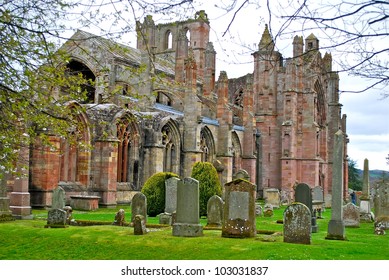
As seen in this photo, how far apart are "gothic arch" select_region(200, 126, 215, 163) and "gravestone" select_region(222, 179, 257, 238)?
24.4 m

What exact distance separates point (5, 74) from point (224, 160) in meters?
29.3

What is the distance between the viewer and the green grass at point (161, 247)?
35.8ft

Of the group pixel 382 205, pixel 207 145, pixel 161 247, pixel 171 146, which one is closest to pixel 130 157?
pixel 171 146

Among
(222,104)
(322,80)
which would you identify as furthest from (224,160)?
(322,80)

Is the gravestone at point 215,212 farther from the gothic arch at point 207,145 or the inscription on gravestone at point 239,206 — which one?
the gothic arch at point 207,145

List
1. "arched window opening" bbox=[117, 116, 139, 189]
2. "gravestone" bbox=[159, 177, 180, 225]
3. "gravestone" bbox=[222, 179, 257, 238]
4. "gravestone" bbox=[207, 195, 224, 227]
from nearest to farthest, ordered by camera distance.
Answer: "gravestone" bbox=[222, 179, 257, 238], "gravestone" bbox=[207, 195, 224, 227], "gravestone" bbox=[159, 177, 180, 225], "arched window opening" bbox=[117, 116, 139, 189]

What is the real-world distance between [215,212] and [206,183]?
20.4 feet

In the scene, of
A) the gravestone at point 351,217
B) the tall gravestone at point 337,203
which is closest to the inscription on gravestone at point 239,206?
the tall gravestone at point 337,203

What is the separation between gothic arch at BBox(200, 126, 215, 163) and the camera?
3784 centimetres

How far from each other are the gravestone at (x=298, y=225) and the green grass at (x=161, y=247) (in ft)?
0.90

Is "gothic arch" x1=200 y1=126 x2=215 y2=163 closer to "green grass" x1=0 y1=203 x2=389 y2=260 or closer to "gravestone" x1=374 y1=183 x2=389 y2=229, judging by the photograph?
"gravestone" x1=374 y1=183 x2=389 y2=229

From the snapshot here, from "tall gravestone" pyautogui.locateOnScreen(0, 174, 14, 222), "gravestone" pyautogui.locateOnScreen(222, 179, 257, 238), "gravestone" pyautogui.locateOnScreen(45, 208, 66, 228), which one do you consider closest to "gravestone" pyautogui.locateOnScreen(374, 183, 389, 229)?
"gravestone" pyautogui.locateOnScreen(222, 179, 257, 238)

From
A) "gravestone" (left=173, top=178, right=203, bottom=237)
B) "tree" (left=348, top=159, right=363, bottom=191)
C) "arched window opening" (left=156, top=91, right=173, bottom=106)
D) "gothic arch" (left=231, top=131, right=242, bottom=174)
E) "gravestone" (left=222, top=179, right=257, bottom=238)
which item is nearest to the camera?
"gravestone" (left=222, top=179, right=257, bottom=238)

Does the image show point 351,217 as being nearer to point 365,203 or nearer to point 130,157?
point 365,203
